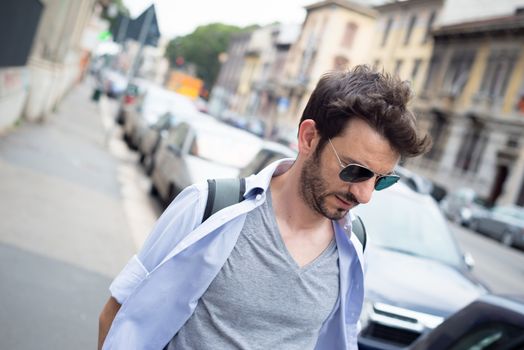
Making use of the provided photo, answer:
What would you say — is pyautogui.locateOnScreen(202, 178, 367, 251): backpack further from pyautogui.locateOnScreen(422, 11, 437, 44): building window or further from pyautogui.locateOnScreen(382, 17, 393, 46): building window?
pyautogui.locateOnScreen(382, 17, 393, 46): building window

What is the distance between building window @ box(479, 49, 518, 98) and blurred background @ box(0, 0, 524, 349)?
99 millimetres

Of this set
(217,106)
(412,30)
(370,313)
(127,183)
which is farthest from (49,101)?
(217,106)

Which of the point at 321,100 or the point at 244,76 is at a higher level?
the point at 244,76

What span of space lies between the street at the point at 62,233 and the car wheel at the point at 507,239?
996cm

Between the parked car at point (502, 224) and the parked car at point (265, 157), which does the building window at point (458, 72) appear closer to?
the parked car at point (502, 224)

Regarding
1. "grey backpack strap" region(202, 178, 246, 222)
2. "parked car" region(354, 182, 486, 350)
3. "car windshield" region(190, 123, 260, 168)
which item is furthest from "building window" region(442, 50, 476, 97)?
"grey backpack strap" region(202, 178, 246, 222)

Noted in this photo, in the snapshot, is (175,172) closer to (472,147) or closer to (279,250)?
(279,250)

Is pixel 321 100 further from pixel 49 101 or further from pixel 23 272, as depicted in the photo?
pixel 49 101

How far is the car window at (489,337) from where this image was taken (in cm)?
272

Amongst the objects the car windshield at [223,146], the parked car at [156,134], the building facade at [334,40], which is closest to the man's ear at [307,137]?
the car windshield at [223,146]

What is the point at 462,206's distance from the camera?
30.9 m

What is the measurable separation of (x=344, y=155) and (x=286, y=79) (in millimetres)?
67120

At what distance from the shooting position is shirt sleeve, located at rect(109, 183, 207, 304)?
7.18 feet

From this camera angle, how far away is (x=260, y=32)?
83.9m
